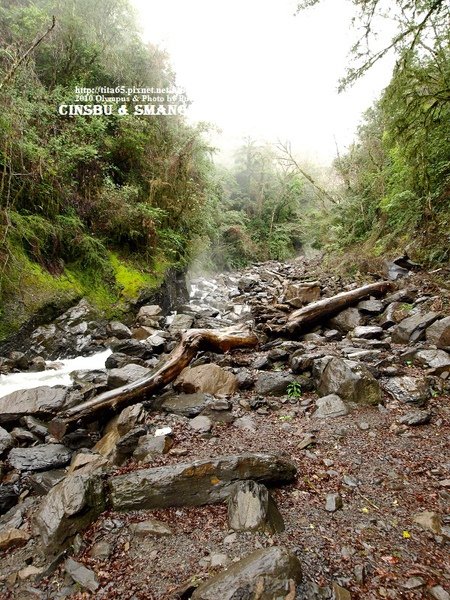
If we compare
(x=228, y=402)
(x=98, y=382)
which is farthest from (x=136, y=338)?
(x=228, y=402)

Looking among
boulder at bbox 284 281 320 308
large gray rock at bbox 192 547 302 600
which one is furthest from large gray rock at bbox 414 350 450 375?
boulder at bbox 284 281 320 308

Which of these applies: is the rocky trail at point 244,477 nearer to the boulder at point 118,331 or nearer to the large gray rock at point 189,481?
the large gray rock at point 189,481

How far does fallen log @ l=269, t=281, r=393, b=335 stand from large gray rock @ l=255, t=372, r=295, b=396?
2.04m

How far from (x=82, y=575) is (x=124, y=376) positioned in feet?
9.35

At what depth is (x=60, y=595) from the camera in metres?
1.90

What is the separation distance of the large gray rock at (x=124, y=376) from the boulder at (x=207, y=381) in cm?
58

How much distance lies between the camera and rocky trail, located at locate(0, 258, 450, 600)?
1916 millimetres

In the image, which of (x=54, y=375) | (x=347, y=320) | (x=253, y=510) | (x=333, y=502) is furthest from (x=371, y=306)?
(x=54, y=375)

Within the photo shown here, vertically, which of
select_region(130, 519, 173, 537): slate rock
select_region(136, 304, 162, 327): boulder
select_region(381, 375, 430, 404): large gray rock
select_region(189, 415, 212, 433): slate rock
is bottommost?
select_region(189, 415, 212, 433): slate rock

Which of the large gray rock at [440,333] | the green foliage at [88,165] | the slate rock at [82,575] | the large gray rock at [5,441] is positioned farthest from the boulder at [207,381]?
the green foliage at [88,165]

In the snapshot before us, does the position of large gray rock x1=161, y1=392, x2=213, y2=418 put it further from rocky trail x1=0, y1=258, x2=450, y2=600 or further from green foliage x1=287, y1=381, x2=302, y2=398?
green foliage x1=287, y1=381, x2=302, y2=398

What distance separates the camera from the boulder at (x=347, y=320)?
21.9ft

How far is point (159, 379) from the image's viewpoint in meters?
4.58

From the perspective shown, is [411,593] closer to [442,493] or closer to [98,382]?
[442,493]
